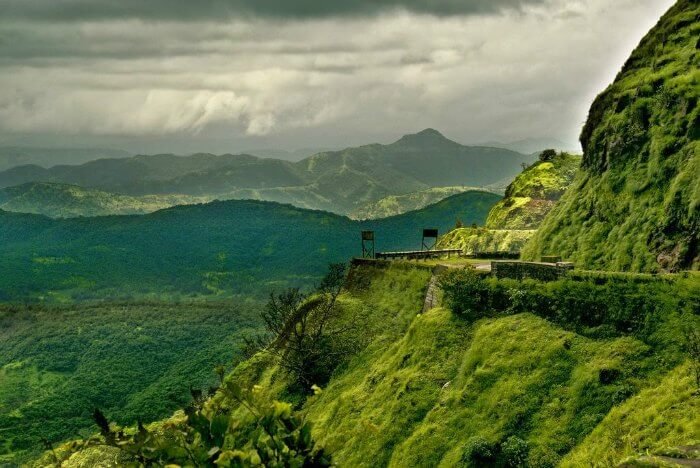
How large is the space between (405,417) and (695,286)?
55.6 ft

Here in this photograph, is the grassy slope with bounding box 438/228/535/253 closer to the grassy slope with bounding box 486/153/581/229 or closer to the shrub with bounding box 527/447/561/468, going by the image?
the grassy slope with bounding box 486/153/581/229

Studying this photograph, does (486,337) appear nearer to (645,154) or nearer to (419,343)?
(419,343)

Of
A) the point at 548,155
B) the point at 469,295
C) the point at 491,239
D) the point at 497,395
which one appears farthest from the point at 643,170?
the point at 548,155

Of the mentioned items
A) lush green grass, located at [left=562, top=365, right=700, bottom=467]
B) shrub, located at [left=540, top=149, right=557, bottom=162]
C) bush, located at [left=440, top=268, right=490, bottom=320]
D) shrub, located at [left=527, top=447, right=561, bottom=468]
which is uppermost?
shrub, located at [left=540, top=149, right=557, bottom=162]

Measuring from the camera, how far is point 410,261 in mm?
62406

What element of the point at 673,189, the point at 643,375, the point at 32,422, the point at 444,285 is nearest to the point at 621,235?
the point at 673,189

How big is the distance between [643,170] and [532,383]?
27.5 m

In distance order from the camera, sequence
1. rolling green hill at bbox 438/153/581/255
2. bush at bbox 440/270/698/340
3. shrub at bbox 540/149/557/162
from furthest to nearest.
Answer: shrub at bbox 540/149/557/162
rolling green hill at bbox 438/153/581/255
bush at bbox 440/270/698/340

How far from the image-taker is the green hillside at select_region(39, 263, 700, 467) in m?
27.7

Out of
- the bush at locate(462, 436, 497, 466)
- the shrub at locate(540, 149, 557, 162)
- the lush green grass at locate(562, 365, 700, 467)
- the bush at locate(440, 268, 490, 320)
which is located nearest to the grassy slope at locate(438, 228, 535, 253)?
the shrub at locate(540, 149, 557, 162)

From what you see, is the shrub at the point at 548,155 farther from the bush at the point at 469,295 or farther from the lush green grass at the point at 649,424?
the lush green grass at the point at 649,424

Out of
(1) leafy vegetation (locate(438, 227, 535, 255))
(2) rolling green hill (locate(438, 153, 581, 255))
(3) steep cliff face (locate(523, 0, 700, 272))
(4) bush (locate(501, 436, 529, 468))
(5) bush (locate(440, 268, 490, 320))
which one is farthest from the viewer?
(2) rolling green hill (locate(438, 153, 581, 255))

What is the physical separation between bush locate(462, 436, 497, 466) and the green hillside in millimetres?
53

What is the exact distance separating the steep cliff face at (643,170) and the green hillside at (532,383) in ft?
38.7
